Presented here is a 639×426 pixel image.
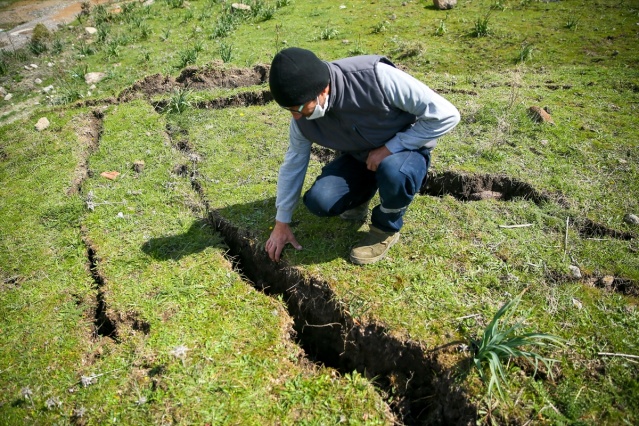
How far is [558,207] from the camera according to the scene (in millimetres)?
3406

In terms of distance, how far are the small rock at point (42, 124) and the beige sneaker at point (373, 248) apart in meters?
4.19

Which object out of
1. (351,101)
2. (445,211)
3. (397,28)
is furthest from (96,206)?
(397,28)

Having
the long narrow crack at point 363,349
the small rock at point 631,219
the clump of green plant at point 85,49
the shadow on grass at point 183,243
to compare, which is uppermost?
the clump of green plant at point 85,49

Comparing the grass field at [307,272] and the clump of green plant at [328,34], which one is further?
the clump of green plant at [328,34]

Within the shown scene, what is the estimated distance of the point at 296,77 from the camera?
2201 mm

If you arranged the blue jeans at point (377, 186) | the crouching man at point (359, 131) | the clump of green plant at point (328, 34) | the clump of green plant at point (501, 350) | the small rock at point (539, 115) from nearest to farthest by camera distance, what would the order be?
the clump of green plant at point (501, 350), the crouching man at point (359, 131), the blue jeans at point (377, 186), the small rock at point (539, 115), the clump of green plant at point (328, 34)

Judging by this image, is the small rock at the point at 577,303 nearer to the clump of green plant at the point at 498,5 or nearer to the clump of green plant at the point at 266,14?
the clump of green plant at the point at 498,5

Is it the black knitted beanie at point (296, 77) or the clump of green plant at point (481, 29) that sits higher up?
the black knitted beanie at point (296, 77)

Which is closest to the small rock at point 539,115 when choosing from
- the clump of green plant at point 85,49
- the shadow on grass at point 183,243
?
the shadow on grass at point 183,243

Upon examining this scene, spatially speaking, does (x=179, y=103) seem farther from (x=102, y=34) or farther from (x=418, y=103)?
(x=102, y=34)

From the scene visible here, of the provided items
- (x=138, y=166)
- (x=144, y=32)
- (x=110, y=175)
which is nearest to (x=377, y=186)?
(x=138, y=166)

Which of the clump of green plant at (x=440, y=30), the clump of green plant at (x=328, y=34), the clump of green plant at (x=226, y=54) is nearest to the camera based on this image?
the clump of green plant at (x=226, y=54)

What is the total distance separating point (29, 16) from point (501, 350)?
511 inches

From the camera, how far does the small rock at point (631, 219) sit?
3.23 metres
